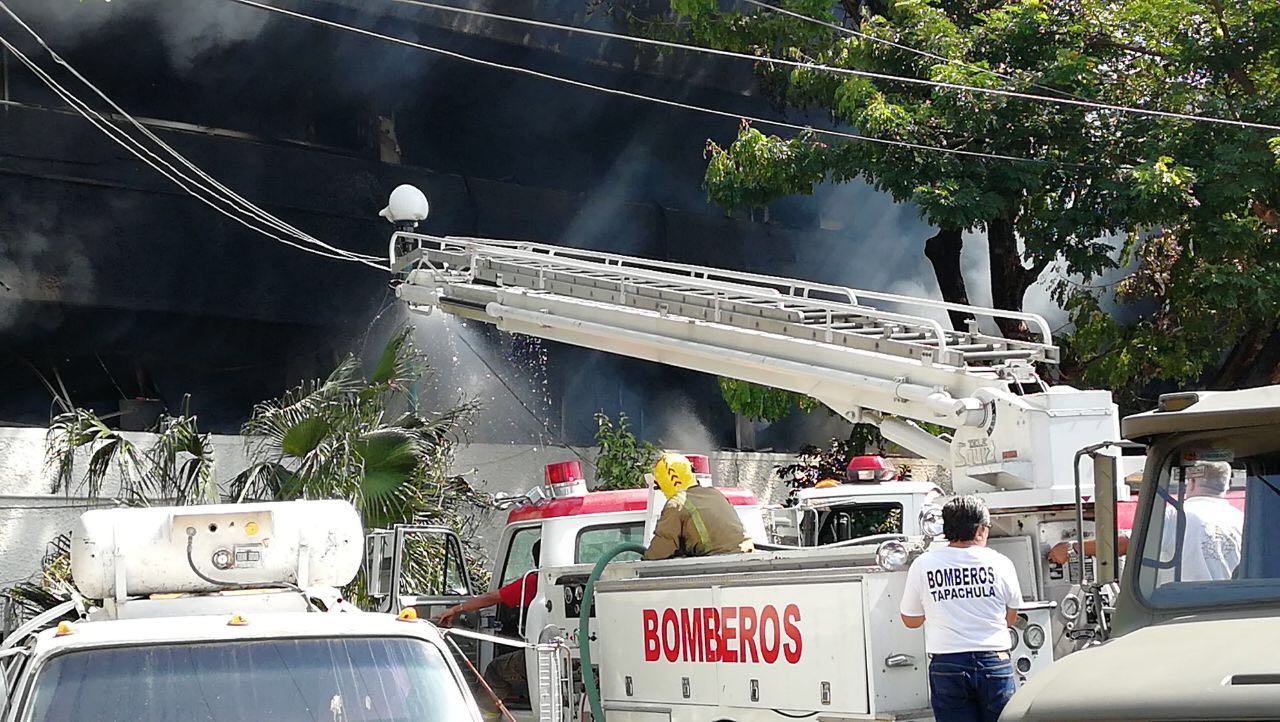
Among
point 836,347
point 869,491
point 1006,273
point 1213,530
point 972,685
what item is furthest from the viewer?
point 1006,273

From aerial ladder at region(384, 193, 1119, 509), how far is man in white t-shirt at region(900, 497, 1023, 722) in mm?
1319

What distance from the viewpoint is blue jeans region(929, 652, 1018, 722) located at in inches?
253

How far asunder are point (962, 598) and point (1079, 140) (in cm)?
878

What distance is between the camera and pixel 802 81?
15.7 metres

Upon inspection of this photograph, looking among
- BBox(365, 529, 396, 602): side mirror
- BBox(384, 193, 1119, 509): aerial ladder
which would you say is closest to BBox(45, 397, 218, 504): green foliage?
BBox(365, 529, 396, 602): side mirror

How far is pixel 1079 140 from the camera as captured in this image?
46.8 feet

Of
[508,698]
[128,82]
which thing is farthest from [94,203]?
[508,698]

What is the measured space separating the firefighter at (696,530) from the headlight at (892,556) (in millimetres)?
1569

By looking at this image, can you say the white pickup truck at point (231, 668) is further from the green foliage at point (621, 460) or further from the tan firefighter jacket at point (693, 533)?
the green foliage at point (621, 460)

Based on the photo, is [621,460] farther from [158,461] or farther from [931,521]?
[931,521]

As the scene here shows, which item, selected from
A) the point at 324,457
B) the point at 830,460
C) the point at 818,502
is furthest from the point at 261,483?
the point at 830,460

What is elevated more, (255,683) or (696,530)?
(696,530)

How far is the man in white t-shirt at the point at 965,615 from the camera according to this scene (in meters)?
6.43

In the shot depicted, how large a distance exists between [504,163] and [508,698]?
34.0 ft
